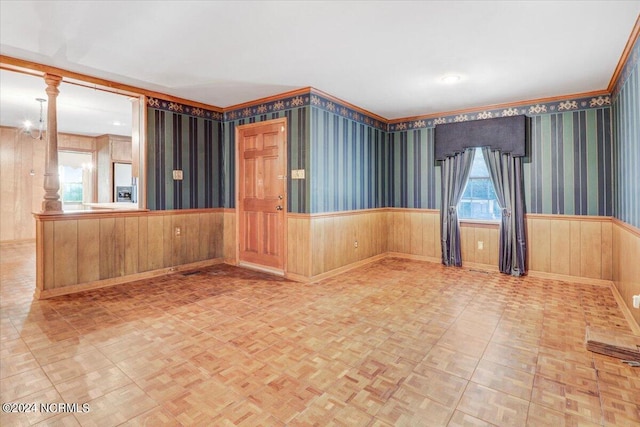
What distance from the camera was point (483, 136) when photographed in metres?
5.09

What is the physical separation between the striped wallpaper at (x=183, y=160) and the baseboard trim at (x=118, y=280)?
2.88 feet

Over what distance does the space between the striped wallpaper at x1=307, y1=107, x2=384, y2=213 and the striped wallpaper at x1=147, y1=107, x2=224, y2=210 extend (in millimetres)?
1884

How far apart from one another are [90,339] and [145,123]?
292 cm

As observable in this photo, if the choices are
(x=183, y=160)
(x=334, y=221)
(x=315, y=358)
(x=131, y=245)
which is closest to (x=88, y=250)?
(x=131, y=245)

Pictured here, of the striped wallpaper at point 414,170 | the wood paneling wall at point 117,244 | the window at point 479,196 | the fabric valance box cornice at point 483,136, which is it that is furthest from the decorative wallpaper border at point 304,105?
the window at point 479,196

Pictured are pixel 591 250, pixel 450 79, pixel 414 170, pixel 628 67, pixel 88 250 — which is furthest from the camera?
pixel 414 170

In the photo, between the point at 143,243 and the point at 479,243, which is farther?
the point at 479,243

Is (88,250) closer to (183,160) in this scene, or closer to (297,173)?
(183,160)

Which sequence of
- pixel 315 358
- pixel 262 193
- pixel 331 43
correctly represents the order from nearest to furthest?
pixel 315 358, pixel 331 43, pixel 262 193

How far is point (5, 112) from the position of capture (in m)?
5.92

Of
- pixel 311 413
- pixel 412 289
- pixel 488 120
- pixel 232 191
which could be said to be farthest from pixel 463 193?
pixel 311 413

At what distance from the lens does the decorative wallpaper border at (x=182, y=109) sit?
15.1ft

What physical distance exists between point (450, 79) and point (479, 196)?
2204mm

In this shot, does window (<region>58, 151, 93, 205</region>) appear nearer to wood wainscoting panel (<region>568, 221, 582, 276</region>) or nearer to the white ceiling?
the white ceiling
